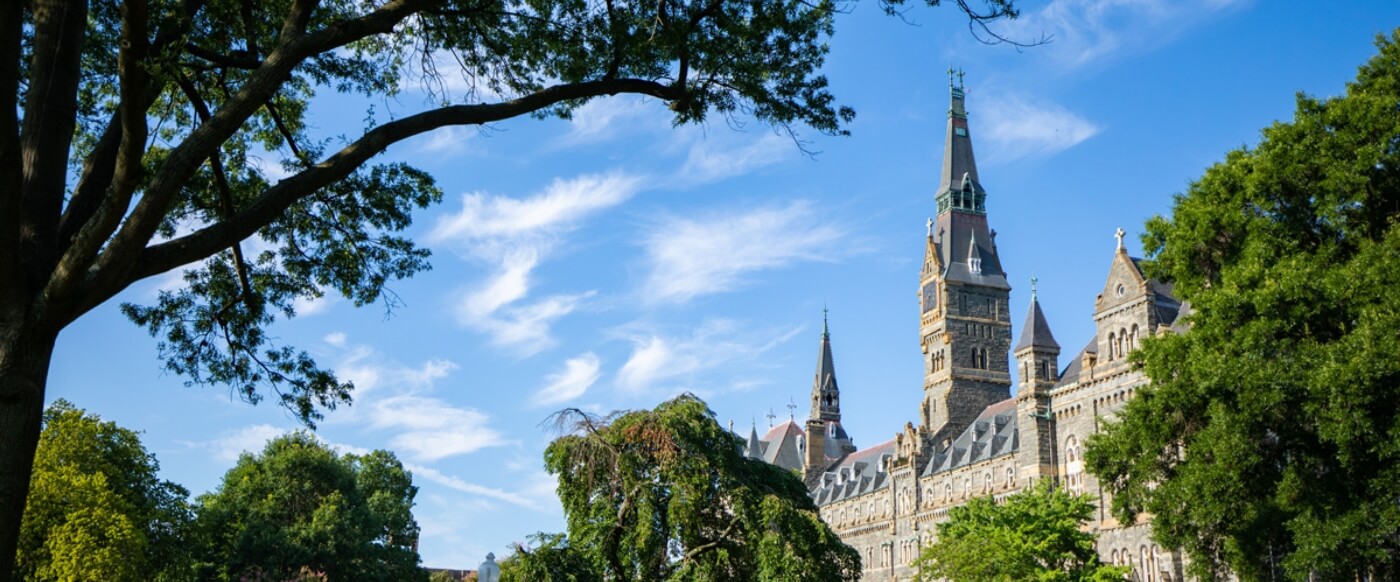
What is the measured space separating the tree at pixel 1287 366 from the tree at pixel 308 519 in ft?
104

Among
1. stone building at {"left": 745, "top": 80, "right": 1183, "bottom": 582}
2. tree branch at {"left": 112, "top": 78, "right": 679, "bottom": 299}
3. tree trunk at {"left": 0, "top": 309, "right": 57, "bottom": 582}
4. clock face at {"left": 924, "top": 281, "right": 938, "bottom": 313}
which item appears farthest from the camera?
clock face at {"left": 924, "top": 281, "right": 938, "bottom": 313}

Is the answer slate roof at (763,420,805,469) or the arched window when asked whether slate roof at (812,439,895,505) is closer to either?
slate roof at (763,420,805,469)

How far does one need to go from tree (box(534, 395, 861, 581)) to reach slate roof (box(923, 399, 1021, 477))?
51762mm

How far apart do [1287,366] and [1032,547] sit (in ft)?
67.0

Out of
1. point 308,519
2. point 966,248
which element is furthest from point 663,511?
point 966,248

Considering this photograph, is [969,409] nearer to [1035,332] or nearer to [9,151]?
[1035,332]

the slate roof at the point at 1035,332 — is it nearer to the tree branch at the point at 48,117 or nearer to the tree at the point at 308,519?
the tree at the point at 308,519

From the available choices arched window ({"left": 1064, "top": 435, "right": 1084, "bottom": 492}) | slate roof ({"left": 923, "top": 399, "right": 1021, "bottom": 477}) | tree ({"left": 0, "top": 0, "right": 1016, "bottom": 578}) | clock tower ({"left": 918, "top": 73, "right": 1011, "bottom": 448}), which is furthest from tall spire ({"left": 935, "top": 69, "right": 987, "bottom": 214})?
tree ({"left": 0, "top": 0, "right": 1016, "bottom": 578})

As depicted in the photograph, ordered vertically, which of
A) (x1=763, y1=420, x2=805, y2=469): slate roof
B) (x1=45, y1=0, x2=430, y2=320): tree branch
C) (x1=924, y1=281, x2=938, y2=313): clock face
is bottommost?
(x1=45, y1=0, x2=430, y2=320): tree branch

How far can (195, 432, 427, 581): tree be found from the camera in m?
49.4

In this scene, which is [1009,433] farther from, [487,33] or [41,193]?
[41,193]

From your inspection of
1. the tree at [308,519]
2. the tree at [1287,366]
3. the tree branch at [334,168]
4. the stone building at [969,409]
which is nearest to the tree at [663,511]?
the tree at [1287,366]

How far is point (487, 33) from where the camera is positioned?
520 inches

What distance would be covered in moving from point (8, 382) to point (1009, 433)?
224ft
